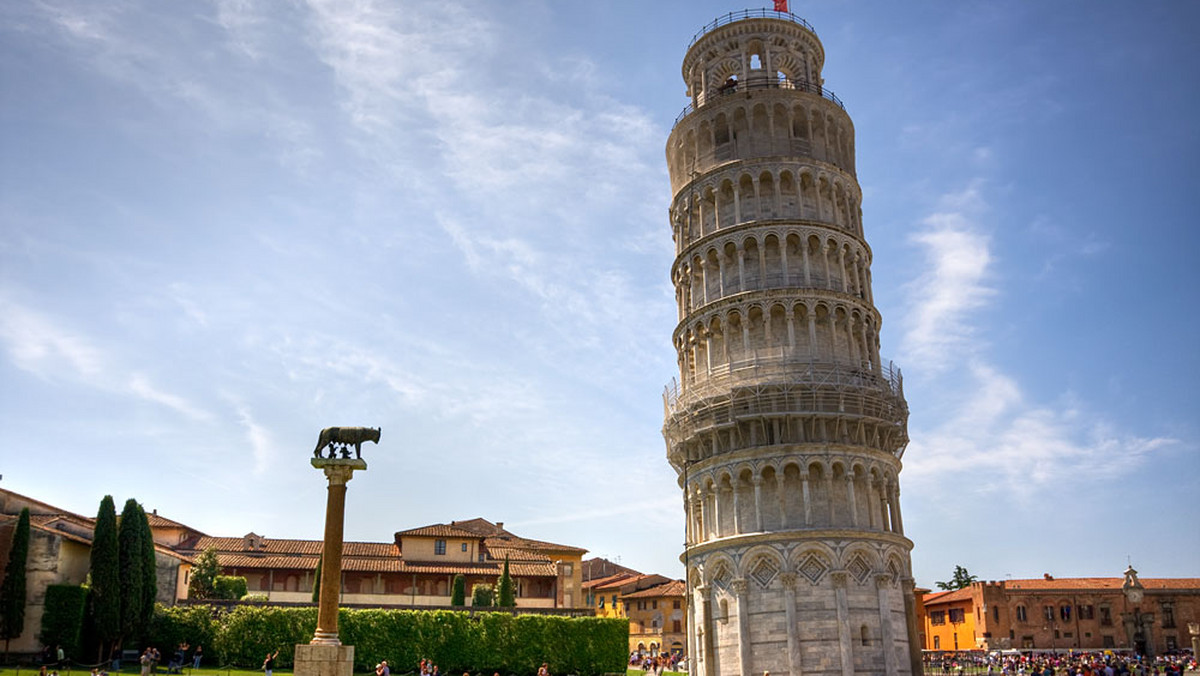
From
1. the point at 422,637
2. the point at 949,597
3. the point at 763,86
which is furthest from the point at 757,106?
the point at 949,597

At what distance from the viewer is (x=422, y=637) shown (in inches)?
1972

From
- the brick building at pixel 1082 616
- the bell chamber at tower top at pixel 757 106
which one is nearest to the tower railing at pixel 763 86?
the bell chamber at tower top at pixel 757 106

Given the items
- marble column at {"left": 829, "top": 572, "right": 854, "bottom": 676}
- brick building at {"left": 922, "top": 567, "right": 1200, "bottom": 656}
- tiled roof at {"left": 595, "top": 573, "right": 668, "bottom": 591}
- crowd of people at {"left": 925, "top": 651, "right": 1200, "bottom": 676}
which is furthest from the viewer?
tiled roof at {"left": 595, "top": 573, "right": 668, "bottom": 591}

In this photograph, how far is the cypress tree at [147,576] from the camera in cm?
4731

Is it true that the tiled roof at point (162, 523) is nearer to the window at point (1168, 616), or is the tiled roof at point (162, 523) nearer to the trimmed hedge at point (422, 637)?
the trimmed hedge at point (422, 637)

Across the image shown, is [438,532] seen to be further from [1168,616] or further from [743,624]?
[1168,616]

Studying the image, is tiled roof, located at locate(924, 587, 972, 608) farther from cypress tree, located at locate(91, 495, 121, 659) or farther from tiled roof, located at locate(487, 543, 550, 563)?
cypress tree, located at locate(91, 495, 121, 659)

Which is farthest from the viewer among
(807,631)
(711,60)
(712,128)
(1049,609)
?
(1049,609)

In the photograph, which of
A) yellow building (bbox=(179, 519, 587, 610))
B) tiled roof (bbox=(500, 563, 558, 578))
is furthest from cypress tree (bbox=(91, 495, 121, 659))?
tiled roof (bbox=(500, 563, 558, 578))

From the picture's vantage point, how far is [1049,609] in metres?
81.7

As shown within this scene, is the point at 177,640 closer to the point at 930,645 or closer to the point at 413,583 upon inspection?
the point at 413,583

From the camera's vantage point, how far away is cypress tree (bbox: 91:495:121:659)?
4475cm

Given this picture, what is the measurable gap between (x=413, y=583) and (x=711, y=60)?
4243 centimetres

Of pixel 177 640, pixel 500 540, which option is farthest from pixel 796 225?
pixel 500 540
